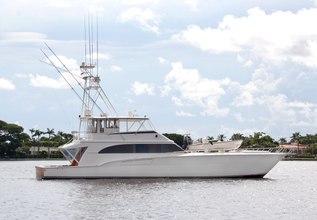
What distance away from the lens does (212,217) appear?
30828 mm

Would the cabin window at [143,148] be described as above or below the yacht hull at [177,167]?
above

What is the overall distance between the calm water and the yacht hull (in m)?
0.75

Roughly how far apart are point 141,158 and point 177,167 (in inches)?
103

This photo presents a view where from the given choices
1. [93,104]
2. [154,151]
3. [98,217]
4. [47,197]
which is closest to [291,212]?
[98,217]

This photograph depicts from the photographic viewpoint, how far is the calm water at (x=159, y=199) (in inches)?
1256

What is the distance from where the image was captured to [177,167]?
159 feet

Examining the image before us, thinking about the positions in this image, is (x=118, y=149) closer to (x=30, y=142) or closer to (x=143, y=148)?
(x=143, y=148)

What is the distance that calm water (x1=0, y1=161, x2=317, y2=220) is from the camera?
3191cm

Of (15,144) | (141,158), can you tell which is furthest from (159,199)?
(15,144)

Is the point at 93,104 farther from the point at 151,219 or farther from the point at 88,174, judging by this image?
the point at 151,219

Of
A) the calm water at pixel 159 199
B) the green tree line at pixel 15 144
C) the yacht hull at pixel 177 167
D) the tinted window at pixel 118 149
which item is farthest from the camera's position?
the green tree line at pixel 15 144

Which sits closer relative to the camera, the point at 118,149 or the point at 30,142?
the point at 118,149

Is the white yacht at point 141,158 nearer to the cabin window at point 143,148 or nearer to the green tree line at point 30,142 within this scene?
the cabin window at point 143,148

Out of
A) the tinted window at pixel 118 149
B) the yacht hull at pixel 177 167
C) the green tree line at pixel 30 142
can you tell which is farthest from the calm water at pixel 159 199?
the green tree line at pixel 30 142
